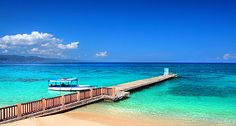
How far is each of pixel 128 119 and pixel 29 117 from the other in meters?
5.65

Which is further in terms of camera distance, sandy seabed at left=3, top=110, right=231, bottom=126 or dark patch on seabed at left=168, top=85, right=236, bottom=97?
dark patch on seabed at left=168, top=85, right=236, bottom=97

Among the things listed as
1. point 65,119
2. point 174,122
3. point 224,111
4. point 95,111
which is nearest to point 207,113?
point 224,111

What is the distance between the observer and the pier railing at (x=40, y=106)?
48.7 ft

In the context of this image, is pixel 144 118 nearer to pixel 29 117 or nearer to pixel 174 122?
pixel 174 122

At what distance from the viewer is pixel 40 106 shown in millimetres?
17047

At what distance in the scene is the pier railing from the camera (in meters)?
14.8

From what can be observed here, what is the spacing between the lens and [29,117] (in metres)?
15.9

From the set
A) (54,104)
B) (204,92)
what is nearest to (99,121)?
(54,104)

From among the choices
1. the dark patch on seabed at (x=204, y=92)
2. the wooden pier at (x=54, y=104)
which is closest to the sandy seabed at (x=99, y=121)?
the wooden pier at (x=54, y=104)

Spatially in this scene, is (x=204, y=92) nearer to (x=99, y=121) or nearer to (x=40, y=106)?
(x=99, y=121)

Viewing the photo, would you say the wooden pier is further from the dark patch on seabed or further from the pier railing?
the dark patch on seabed

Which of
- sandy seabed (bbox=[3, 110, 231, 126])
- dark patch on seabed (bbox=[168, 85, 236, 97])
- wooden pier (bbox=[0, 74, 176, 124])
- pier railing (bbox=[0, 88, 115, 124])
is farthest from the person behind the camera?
dark patch on seabed (bbox=[168, 85, 236, 97])

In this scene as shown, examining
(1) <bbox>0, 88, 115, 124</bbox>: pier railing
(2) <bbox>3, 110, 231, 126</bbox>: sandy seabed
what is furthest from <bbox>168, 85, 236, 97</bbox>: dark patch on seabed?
(2) <bbox>3, 110, 231, 126</bbox>: sandy seabed

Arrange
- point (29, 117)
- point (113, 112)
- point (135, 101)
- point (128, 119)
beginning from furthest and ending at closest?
point (135, 101)
point (113, 112)
point (128, 119)
point (29, 117)
